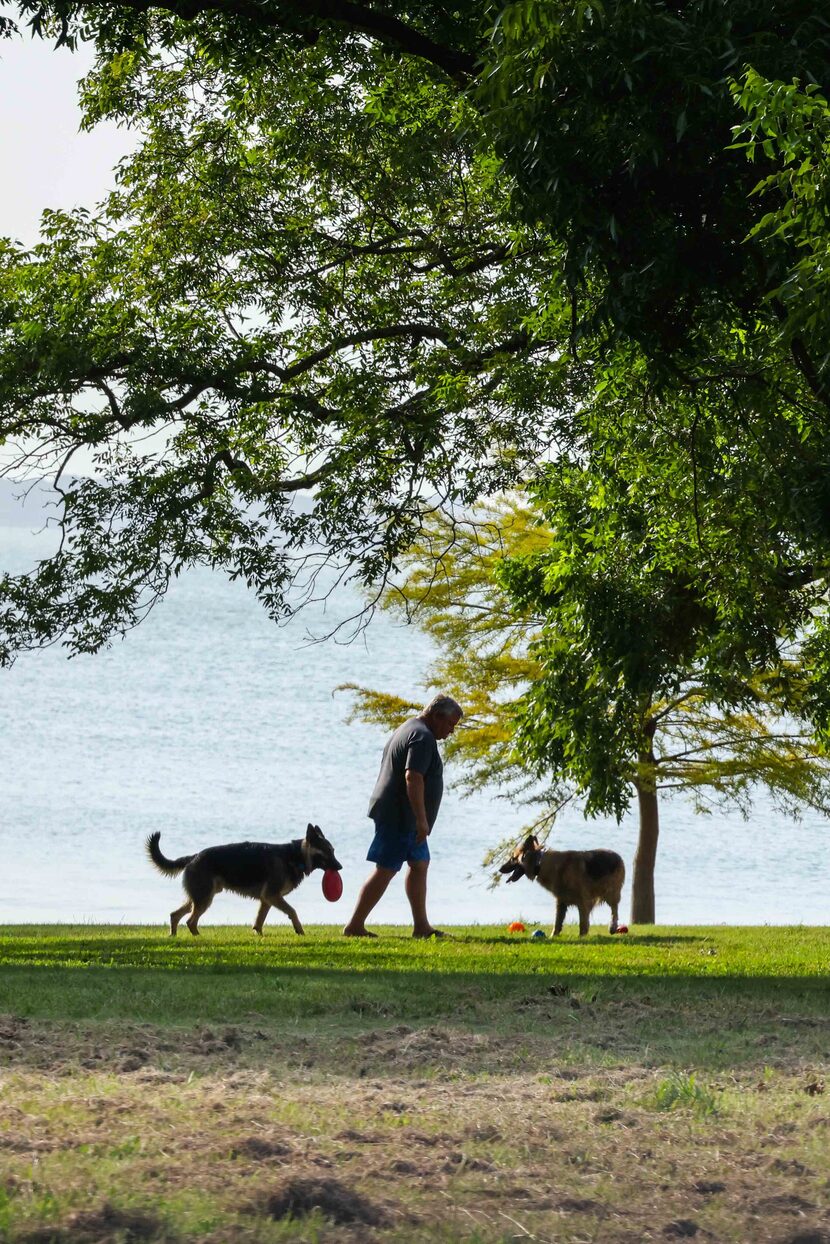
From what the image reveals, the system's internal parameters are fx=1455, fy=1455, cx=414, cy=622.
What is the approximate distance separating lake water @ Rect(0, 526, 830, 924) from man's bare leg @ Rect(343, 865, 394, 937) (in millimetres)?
5572

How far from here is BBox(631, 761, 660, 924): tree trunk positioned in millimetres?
24672

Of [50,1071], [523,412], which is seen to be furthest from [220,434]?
[50,1071]

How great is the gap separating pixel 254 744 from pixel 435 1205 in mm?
53576

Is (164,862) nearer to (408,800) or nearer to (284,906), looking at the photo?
(284,906)

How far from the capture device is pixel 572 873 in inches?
543

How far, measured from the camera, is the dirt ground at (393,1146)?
393 cm

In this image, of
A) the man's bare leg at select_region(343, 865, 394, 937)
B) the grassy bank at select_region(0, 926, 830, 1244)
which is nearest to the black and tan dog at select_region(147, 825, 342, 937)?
the man's bare leg at select_region(343, 865, 394, 937)

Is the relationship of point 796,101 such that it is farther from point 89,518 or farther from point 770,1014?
point 89,518

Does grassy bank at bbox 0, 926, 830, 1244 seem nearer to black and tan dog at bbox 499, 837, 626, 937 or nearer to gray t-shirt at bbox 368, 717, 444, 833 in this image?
gray t-shirt at bbox 368, 717, 444, 833

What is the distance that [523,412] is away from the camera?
12969mm

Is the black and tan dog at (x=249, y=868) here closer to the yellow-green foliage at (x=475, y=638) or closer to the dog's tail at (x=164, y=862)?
the dog's tail at (x=164, y=862)

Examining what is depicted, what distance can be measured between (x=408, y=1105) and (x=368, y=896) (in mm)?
7009

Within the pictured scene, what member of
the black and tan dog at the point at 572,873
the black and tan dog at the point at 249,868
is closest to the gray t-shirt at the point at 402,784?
the black and tan dog at the point at 249,868

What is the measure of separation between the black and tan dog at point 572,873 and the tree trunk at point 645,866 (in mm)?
10287
